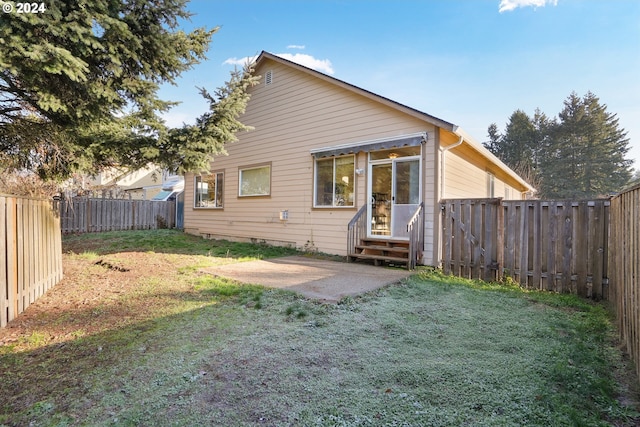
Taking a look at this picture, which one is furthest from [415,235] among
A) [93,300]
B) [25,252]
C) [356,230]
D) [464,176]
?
[25,252]

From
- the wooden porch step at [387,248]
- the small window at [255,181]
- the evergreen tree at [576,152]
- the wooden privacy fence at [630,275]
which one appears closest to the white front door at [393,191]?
the wooden porch step at [387,248]

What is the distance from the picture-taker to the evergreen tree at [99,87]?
3.95 meters

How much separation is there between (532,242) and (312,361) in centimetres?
475

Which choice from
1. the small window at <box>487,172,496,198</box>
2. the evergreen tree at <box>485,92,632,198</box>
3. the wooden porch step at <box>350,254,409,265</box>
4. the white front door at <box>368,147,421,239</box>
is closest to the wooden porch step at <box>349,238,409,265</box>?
the wooden porch step at <box>350,254,409,265</box>

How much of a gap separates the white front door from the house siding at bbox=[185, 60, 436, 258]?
29 centimetres

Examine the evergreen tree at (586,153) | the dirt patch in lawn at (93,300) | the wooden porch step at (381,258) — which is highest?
the evergreen tree at (586,153)

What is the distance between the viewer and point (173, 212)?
56.4ft

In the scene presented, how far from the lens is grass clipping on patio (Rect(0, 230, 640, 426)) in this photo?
1.96 m

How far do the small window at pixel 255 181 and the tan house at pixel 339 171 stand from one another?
0.04 m

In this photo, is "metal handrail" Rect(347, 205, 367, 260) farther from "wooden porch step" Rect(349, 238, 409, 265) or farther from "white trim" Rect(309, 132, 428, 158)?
"white trim" Rect(309, 132, 428, 158)

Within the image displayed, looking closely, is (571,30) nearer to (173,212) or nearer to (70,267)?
(70,267)

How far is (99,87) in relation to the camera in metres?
4.71

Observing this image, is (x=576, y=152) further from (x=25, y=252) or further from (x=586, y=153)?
(x=25, y=252)

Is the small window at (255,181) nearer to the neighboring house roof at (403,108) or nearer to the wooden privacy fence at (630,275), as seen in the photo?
the neighboring house roof at (403,108)
